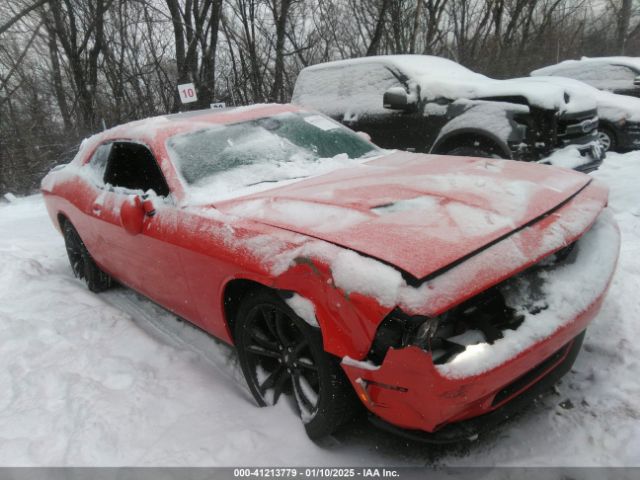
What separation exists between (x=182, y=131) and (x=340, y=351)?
2.10 meters

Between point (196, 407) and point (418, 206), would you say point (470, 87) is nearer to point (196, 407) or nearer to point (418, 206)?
point (418, 206)

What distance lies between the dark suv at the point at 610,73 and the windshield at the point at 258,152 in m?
7.91

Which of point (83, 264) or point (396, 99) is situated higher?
point (396, 99)

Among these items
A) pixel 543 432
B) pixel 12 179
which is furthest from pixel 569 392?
pixel 12 179

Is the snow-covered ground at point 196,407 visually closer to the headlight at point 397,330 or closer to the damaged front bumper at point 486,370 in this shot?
the damaged front bumper at point 486,370

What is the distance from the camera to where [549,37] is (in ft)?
66.0

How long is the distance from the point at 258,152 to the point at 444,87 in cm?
325

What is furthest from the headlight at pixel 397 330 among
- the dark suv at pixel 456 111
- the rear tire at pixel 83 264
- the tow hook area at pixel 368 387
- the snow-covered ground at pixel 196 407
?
the dark suv at pixel 456 111

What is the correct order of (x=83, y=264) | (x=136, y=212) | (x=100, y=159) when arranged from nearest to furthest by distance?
(x=136, y=212)
(x=100, y=159)
(x=83, y=264)

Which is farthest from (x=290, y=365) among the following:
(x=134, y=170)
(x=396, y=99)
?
(x=396, y=99)

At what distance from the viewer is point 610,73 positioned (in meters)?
9.39

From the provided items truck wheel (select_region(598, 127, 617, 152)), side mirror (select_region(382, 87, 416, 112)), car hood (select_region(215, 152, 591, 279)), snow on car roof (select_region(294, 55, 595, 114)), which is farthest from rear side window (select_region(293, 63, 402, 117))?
truck wheel (select_region(598, 127, 617, 152))

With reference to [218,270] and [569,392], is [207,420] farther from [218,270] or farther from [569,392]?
[569,392]

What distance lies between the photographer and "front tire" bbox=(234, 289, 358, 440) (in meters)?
1.99
